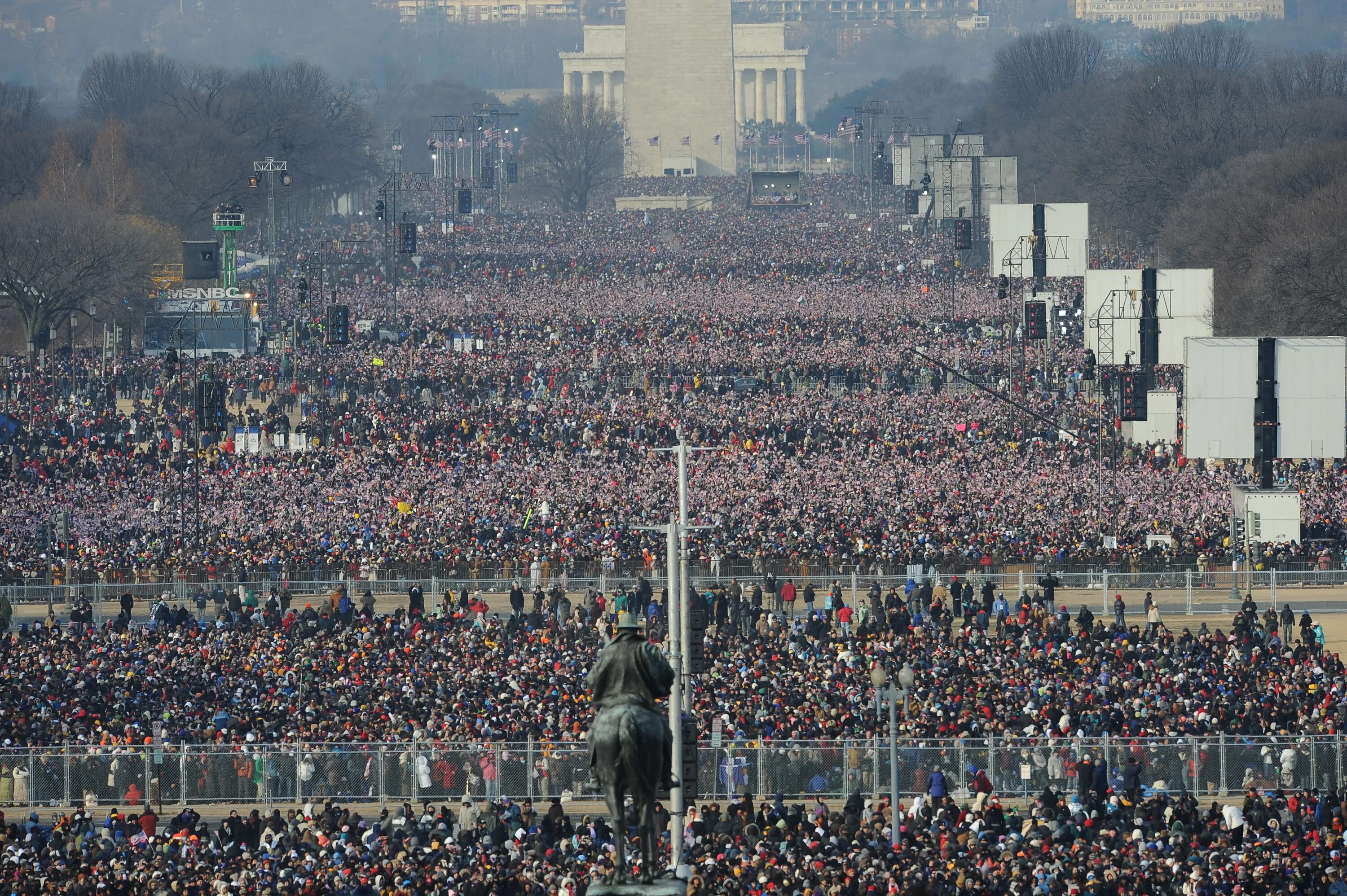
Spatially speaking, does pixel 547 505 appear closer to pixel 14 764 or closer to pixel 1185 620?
pixel 1185 620

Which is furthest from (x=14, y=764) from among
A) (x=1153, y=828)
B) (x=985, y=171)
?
(x=985, y=171)

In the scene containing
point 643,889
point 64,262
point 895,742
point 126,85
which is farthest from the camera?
point 126,85

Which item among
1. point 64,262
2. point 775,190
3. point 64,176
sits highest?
point 775,190

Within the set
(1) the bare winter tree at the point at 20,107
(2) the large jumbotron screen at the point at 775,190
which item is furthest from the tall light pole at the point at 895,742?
(2) the large jumbotron screen at the point at 775,190

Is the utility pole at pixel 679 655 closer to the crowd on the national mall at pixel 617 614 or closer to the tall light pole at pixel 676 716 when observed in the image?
the tall light pole at pixel 676 716

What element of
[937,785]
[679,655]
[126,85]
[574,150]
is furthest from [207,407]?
[126,85]

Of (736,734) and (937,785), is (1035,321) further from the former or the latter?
(937,785)
